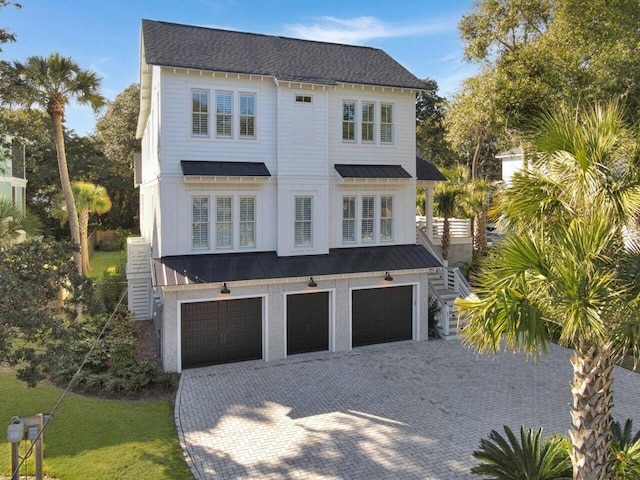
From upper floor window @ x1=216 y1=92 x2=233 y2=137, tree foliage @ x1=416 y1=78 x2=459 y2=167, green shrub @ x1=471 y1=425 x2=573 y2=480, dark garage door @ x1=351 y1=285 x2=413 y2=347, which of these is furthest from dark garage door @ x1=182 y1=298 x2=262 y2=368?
tree foliage @ x1=416 y1=78 x2=459 y2=167

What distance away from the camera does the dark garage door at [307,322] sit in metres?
16.1

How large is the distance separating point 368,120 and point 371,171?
193cm

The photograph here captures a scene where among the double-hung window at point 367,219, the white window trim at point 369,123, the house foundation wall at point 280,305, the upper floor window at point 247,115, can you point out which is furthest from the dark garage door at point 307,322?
the white window trim at point 369,123

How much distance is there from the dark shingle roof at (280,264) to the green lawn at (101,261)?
14.3 meters

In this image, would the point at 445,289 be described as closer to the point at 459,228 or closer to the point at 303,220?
the point at 459,228

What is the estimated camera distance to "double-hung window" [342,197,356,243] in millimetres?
17219

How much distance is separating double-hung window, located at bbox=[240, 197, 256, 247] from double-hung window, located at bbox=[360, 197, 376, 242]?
13.0 feet

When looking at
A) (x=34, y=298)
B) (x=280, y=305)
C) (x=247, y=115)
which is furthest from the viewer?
(x=247, y=115)

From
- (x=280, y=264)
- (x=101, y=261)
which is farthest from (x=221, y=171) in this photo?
(x=101, y=261)

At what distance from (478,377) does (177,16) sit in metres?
17.4

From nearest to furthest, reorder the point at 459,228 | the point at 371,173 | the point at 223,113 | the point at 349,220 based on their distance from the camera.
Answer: the point at 223,113 < the point at 371,173 < the point at 349,220 < the point at 459,228

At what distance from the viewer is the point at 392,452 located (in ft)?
32.6

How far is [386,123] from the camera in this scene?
17.7 meters

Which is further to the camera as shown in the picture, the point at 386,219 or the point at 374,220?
the point at 386,219
